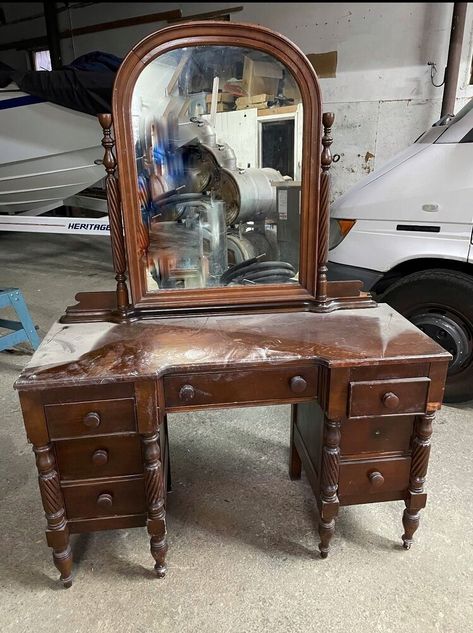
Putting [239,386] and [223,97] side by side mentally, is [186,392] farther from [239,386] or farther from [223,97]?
[223,97]

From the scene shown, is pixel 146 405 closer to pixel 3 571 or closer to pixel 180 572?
pixel 180 572

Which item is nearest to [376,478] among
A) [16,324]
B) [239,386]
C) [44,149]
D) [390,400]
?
[390,400]

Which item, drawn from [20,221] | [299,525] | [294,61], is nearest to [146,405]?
[299,525]

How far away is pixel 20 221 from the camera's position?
4332mm

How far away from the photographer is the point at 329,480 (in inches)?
54.3

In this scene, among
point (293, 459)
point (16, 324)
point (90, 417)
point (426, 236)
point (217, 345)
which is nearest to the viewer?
point (90, 417)

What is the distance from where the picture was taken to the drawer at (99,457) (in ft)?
4.21

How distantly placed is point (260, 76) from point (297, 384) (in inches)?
38.8

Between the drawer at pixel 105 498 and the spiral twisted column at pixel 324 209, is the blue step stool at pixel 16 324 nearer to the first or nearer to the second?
the drawer at pixel 105 498

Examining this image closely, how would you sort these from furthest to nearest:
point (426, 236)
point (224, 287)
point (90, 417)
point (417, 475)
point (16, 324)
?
point (16, 324) → point (426, 236) → point (224, 287) → point (417, 475) → point (90, 417)

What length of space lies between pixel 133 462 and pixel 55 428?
26cm

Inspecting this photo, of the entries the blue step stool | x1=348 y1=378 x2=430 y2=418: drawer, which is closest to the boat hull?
the blue step stool

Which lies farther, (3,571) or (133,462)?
(3,571)

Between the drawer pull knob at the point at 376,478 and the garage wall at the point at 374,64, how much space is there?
13.1 feet
